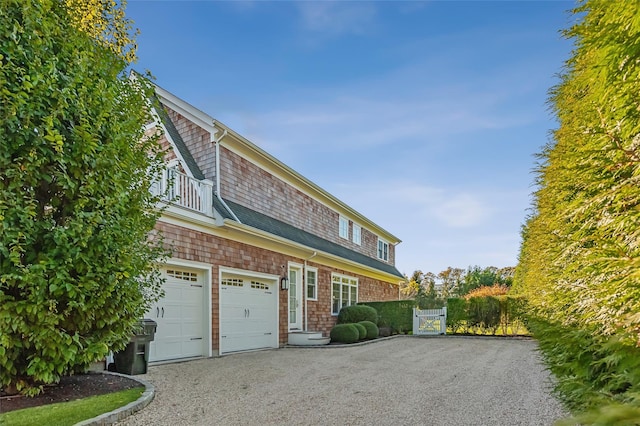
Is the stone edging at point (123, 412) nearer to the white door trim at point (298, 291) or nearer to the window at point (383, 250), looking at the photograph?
the white door trim at point (298, 291)

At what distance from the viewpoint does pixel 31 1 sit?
4.65 m

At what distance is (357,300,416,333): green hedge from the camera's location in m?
18.0

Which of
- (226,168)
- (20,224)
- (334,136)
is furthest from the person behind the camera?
(334,136)

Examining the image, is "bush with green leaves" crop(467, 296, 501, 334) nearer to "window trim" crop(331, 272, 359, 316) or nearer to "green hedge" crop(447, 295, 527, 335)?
"green hedge" crop(447, 295, 527, 335)

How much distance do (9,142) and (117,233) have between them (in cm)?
148

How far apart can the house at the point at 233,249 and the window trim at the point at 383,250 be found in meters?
7.39

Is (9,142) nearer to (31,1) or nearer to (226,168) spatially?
(31,1)

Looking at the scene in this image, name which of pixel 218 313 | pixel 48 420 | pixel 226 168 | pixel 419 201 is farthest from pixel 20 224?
pixel 419 201

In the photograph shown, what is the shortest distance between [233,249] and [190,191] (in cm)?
200

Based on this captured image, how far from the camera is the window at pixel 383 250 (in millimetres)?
24892

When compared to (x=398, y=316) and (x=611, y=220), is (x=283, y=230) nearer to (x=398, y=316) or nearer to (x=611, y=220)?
(x=398, y=316)

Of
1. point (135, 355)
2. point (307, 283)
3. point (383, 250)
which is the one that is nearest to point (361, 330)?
point (307, 283)

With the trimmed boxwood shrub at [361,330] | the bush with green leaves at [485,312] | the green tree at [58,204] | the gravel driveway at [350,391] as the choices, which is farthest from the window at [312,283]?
the green tree at [58,204]

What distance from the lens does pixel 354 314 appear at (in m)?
15.9
